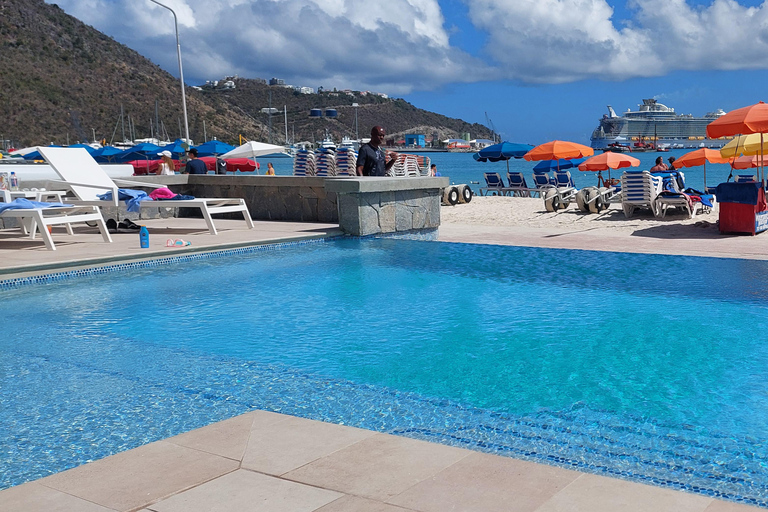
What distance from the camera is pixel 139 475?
2.53 meters

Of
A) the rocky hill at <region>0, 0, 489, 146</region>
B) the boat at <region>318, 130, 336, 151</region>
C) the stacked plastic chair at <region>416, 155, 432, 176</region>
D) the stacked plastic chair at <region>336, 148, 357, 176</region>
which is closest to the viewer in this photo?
the stacked plastic chair at <region>336, 148, 357, 176</region>

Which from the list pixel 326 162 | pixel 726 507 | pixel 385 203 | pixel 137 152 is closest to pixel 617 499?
pixel 726 507

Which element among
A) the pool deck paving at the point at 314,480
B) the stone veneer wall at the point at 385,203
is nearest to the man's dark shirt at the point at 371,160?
the stone veneer wall at the point at 385,203

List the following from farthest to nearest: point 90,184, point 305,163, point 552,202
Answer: point 305,163 → point 552,202 → point 90,184

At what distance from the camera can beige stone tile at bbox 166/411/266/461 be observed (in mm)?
2760

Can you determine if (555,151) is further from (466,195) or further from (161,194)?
(161,194)

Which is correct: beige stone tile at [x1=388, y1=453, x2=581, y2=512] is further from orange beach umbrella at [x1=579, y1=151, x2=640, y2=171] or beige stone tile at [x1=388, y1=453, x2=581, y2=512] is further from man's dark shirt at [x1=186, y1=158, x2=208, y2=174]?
orange beach umbrella at [x1=579, y1=151, x2=640, y2=171]

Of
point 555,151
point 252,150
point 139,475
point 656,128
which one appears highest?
point 656,128

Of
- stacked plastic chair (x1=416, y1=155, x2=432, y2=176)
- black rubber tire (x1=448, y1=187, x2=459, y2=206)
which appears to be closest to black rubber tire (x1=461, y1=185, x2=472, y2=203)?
black rubber tire (x1=448, y1=187, x2=459, y2=206)

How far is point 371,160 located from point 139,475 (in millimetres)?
8383

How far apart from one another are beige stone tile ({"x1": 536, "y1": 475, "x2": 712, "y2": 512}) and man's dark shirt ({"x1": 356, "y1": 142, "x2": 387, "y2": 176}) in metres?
8.37

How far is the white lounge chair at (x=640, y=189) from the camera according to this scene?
495 inches

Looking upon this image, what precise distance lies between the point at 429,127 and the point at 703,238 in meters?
155

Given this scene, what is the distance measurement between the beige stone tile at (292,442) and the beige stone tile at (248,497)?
123 mm
